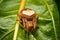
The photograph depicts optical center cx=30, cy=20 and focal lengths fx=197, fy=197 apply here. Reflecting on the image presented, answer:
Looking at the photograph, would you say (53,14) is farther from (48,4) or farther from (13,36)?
(13,36)

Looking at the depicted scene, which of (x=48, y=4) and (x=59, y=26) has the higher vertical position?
(x=48, y=4)

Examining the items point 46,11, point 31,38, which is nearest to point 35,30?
point 31,38

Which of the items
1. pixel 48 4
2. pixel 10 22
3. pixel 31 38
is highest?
pixel 48 4
